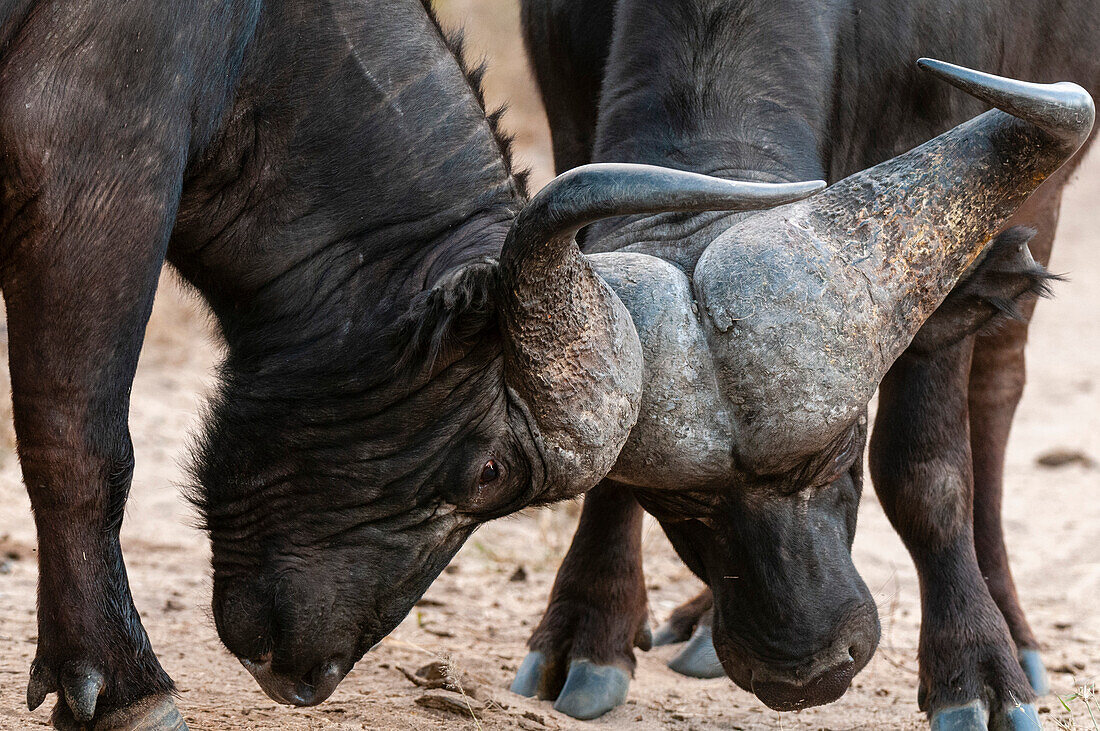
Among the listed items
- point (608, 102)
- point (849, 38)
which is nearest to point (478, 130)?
point (608, 102)

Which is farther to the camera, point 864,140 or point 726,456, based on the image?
point 864,140

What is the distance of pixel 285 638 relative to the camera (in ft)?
11.6

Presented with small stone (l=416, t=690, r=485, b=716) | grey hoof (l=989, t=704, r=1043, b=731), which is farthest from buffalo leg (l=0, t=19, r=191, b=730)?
grey hoof (l=989, t=704, r=1043, b=731)

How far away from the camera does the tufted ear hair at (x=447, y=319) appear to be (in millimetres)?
3342

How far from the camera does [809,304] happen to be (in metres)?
3.53

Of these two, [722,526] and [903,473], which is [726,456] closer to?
[722,526]

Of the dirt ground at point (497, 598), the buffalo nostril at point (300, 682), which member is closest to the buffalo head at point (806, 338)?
the dirt ground at point (497, 598)

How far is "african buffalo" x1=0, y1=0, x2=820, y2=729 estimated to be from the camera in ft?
10.6

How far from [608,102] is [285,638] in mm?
2014

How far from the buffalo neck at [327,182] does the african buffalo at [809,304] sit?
20.7 inches

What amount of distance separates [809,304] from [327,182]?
1360mm

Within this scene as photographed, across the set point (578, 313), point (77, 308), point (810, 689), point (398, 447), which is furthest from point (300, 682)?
point (810, 689)

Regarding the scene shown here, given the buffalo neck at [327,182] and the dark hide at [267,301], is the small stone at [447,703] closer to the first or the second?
the dark hide at [267,301]

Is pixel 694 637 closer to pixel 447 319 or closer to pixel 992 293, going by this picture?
pixel 992 293
